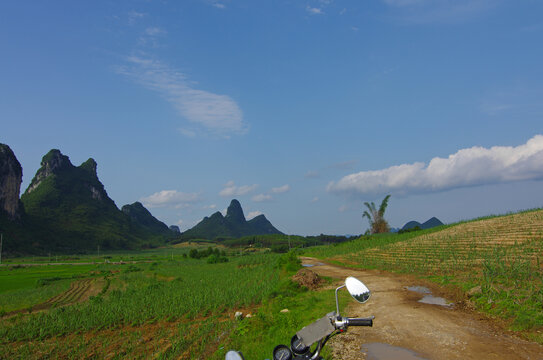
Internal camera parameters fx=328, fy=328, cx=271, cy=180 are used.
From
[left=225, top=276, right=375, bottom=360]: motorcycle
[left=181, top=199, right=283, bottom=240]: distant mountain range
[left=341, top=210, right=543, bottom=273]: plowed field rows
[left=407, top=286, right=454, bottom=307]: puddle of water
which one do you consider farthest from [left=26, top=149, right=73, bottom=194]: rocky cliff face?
[left=225, top=276, right=375, bottom=360]: motorcycle

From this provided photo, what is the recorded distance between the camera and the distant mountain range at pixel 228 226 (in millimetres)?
173125


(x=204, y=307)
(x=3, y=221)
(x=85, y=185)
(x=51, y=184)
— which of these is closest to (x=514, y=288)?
(x=204, y=307)

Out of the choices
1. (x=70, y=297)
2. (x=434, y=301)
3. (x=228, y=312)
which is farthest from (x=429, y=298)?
(x=70, y=297)

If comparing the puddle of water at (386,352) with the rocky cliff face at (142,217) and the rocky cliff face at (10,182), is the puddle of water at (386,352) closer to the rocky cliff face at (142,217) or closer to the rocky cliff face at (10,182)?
the rocky cliff face at (10,182)

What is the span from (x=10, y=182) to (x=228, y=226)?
10545 centimetres

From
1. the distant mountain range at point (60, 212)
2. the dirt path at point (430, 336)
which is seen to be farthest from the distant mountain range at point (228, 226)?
the dirt path at point (430, 336)

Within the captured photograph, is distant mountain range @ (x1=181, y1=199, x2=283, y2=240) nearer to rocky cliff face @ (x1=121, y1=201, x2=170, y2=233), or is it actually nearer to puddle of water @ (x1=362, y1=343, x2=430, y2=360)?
rocky cliff face @ (x1=121, y1=201, x2=170, y2=233)

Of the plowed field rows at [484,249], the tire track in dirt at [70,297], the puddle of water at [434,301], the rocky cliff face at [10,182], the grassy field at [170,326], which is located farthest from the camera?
the rocky cliff face at [10,182]

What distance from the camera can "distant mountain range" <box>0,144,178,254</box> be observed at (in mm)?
83331

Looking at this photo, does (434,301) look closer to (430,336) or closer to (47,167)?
(430,336)

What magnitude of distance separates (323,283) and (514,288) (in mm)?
9260

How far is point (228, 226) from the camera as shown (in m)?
180

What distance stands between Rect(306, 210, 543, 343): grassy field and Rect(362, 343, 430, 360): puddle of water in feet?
10.5

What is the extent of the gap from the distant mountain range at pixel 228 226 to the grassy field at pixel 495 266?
14256 centimetres
